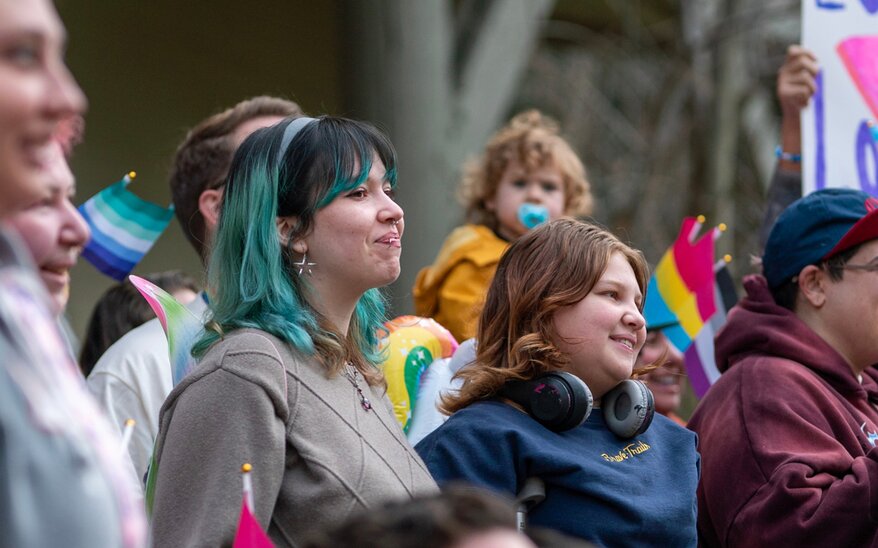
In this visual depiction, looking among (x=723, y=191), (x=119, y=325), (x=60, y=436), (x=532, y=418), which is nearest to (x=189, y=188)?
(x=119, y=325)

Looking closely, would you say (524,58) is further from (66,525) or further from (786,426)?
(66,525)

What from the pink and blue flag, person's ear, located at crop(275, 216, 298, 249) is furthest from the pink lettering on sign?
person's ear, located at crop(275, 216, 298, 249)

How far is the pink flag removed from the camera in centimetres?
216

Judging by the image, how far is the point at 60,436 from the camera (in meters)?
1.48

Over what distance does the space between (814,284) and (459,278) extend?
1.28 meters

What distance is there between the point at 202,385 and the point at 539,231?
46.1 inches

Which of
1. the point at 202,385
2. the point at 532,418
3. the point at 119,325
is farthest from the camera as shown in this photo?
the point at 119,325

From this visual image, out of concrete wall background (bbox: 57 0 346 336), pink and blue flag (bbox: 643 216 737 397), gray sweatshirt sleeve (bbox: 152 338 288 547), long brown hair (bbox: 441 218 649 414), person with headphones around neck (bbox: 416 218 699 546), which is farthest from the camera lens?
concrete wall background (bbox: 57 0 346 336)

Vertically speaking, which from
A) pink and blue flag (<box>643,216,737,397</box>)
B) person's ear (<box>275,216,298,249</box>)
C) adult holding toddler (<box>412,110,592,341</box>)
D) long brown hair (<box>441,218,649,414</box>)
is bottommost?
pink and blue flag (<box>643,216,737,397</box>)

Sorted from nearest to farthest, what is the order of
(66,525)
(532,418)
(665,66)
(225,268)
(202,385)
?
(66,525) < (202,385) < (225,268) < (532,418) < (665,66)

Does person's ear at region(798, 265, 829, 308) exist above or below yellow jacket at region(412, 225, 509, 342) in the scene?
above

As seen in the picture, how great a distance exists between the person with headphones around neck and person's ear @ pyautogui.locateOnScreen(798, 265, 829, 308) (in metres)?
0.59

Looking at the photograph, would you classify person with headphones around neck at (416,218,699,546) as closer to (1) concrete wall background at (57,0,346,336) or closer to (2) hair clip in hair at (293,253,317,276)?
(2) hair clip in hair at (293,253,317,276)

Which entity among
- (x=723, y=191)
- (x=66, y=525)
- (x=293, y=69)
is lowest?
(x=723, y=191)
